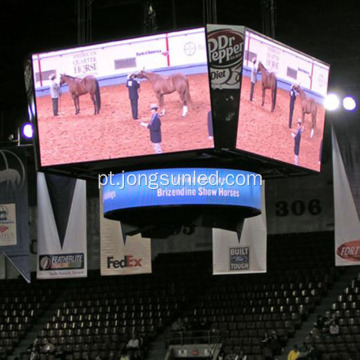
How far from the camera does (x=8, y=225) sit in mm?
22531

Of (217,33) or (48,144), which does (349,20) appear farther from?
(48,144)

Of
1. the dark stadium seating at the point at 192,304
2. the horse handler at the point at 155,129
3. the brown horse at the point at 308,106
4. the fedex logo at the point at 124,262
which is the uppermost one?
the brown horse at the point at 308,106

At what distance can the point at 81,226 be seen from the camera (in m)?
21.8

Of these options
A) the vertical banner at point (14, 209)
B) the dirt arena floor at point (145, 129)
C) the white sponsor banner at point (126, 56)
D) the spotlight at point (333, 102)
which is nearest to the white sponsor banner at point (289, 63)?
the dirt arena floor at point (145, 129)

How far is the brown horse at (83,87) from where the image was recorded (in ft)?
53.3

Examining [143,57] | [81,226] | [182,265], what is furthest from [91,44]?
[182,265]

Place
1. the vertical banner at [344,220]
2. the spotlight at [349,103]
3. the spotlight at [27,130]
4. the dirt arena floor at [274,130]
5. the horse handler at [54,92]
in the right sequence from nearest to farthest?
the dirt arena floor at [274,130] → the horse handler at [54,92] → the vertical banner at [344,220] → the spotlight at [349,103] → the spotlight at [27,130]

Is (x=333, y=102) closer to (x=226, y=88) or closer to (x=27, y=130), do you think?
(x=226, y=88)

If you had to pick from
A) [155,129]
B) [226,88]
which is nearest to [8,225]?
[155,129]

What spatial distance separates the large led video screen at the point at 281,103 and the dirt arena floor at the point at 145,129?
2 cm

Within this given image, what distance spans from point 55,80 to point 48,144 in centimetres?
117

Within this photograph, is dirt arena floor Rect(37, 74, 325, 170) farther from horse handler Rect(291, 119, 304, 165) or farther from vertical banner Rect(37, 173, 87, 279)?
vertical banner Rect(37, 173, 87, 279)

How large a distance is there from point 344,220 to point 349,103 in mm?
2533

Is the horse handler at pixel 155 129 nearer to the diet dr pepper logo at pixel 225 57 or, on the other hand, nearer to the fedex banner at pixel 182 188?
the fedex banner at pixel 182 188
